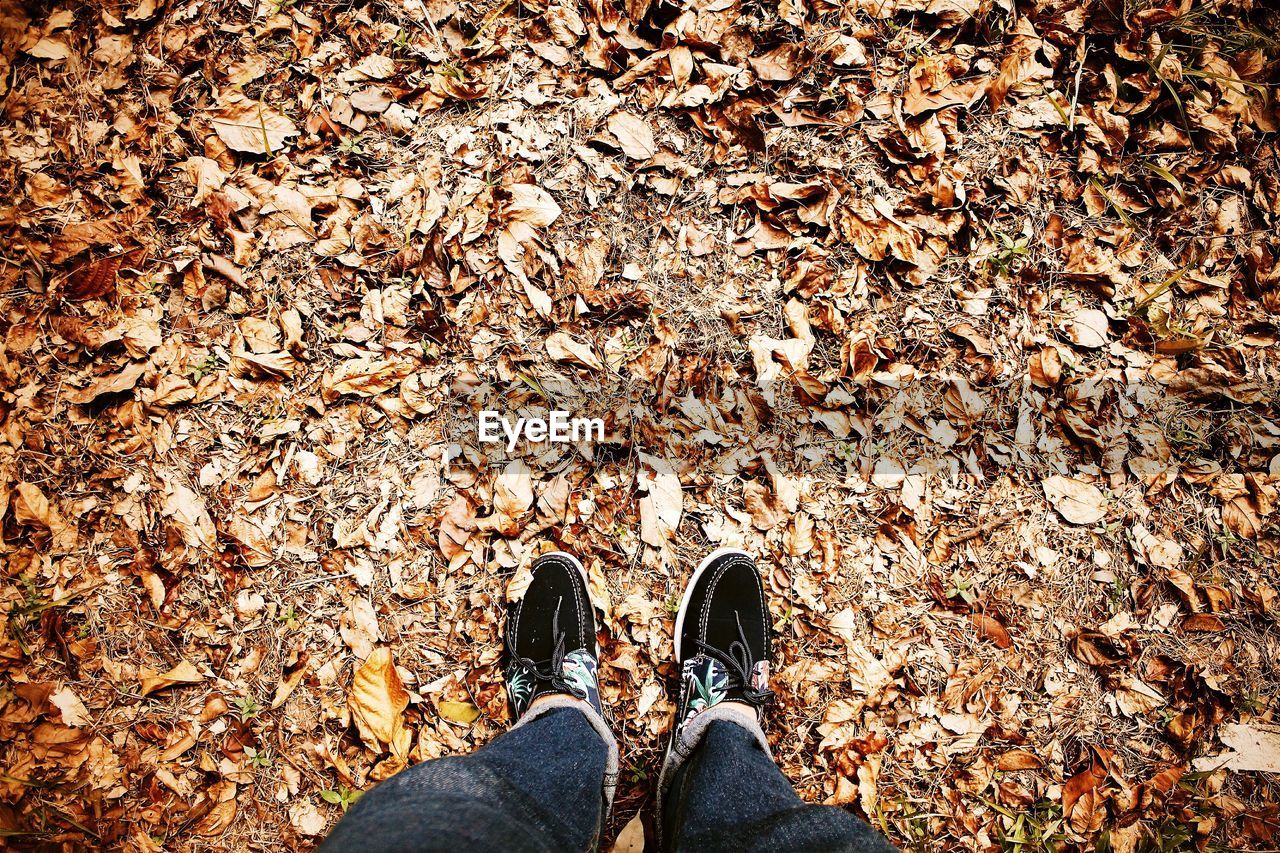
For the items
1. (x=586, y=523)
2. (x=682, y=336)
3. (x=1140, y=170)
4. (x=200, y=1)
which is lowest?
(x=586, y=523)

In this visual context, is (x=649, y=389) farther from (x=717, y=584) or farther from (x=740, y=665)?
(x=740, y=665)

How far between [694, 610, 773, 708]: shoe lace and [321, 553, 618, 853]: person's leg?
0.47 m

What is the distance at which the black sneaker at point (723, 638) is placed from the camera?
2.25 meters

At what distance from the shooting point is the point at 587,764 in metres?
1.98

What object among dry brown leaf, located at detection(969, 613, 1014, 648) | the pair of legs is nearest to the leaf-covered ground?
dry brown leaf, located at detection(969, 613, 1014, 648)

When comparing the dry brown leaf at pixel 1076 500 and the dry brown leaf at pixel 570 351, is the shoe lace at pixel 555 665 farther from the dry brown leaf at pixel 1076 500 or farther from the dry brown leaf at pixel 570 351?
the dry brown leaf at pixel 1076 500

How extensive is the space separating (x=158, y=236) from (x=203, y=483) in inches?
39.0

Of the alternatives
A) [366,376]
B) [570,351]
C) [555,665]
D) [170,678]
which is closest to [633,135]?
[570,351]

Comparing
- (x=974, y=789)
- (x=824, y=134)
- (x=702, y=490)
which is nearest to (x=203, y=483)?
(x=702, y=490)

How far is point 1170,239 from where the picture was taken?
7.88ft

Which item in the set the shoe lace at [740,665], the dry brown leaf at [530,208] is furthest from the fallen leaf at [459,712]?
the dry brown leaf at [530,208]

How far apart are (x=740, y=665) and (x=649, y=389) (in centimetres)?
109

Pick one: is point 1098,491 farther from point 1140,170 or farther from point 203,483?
point 203,483

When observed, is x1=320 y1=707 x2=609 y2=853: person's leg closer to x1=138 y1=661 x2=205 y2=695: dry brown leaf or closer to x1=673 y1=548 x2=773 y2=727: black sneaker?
x1=673 y1=548 x2=773 y2=727: black sneaker
